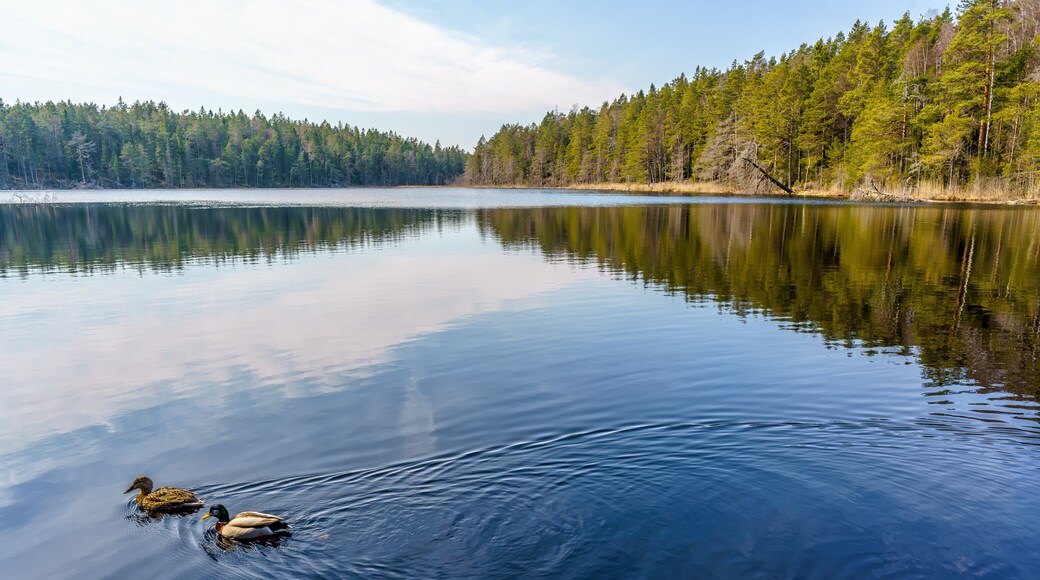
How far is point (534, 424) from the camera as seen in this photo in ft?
32.0

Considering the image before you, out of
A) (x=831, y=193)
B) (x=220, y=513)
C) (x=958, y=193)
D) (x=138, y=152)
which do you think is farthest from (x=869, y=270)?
(x=138, y=152)

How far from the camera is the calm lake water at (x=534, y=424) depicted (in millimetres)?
6535

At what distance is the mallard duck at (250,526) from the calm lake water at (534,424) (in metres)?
Result: 0.19

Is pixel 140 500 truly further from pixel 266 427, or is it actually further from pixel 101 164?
pixel 101 164

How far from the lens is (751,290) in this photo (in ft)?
71.1

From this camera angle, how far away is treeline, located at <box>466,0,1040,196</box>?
57594mm

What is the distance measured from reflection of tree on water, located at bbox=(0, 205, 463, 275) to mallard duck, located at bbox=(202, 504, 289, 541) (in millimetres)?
25331

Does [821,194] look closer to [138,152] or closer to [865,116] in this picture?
[865,116]

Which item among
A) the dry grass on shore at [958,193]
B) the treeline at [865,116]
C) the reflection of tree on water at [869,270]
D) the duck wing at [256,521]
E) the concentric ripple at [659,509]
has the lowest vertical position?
the concentric ripple at [659,509]

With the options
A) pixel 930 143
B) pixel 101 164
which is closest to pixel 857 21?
pixel 930 143

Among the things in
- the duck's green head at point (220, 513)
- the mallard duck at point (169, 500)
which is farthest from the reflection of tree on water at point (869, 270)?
the mallard duck at point (169, 500)

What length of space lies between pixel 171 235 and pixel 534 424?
134ft

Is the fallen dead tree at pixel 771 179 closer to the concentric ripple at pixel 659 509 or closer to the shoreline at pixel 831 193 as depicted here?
the shoreline at pixel 831 193

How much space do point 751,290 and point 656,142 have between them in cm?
10678
